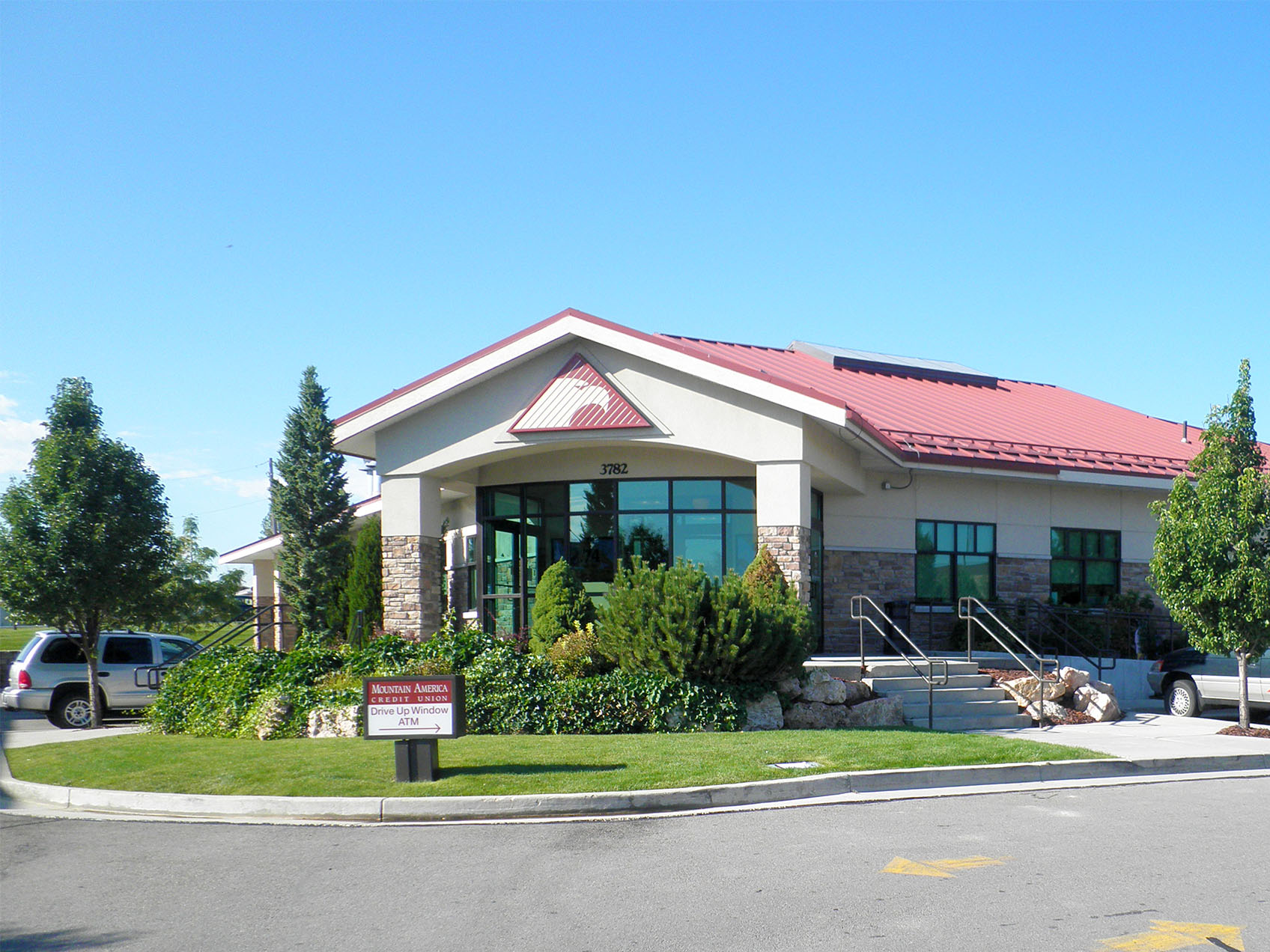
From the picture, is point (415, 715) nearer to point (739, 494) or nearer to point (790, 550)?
point (790, 550)

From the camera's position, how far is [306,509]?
3061cm

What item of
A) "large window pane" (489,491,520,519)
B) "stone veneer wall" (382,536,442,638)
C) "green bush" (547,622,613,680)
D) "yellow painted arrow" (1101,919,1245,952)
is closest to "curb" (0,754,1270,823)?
"yellow painted arrow" (1101,919,1245,952)


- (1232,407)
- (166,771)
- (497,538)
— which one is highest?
(1232,407)

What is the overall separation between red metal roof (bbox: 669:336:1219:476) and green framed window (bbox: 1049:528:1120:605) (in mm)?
1721

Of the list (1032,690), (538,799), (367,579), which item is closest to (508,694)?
(538,799)

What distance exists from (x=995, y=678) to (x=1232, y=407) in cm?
527

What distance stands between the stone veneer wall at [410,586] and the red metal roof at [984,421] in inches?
240

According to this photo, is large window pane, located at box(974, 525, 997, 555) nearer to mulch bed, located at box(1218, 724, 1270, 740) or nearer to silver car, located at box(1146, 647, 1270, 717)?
silver car, located at box(1146, 647, 1270, 717)

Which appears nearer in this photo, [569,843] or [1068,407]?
[569,843]

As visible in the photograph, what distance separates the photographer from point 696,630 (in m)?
14.6

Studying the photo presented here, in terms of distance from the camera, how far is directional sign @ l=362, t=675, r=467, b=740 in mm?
11312

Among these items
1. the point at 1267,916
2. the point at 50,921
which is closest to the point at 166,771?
the point at 50,921

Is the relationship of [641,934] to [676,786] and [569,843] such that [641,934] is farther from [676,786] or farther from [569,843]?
[676,786]

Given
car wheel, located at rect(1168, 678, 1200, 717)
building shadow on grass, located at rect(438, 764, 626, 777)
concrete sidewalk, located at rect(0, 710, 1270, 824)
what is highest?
building shadow on grass, located at rect(438, 764, 626, 777)
